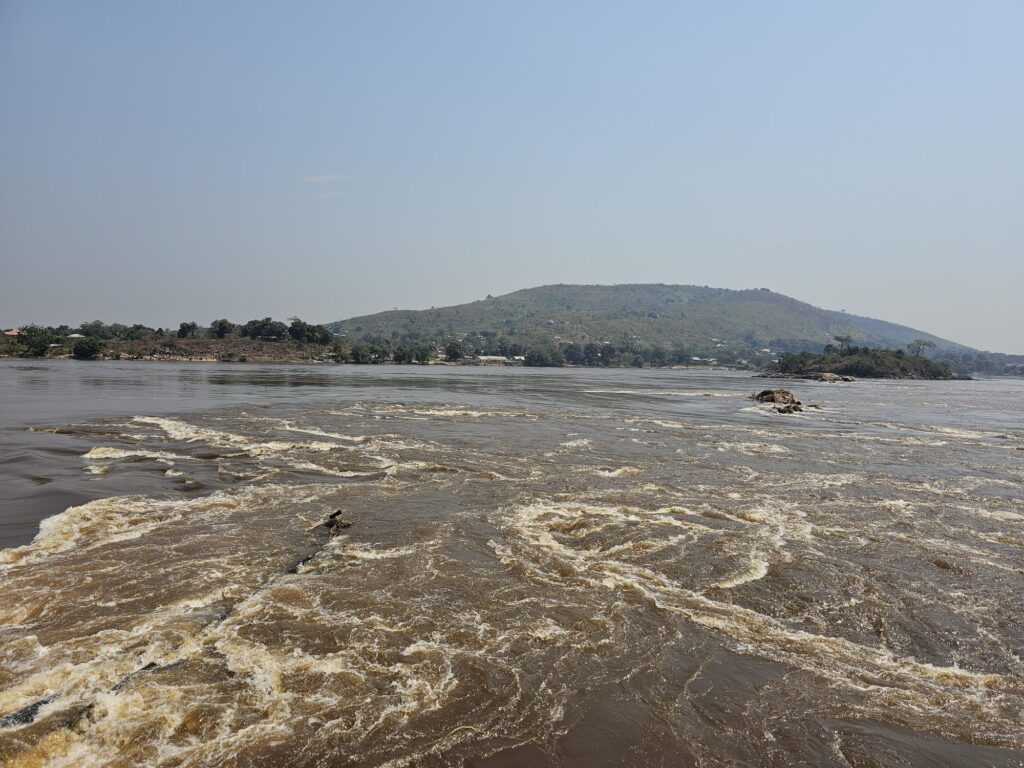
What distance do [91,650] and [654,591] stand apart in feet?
24.7

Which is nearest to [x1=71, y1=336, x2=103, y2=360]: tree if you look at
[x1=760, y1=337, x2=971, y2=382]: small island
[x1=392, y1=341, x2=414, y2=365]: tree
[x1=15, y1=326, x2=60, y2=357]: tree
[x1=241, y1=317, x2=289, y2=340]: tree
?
[x1=15, y1=326, x2=60, y2=357]: tree

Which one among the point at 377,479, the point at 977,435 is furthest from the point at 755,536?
the point at 977,435

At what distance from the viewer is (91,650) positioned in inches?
246

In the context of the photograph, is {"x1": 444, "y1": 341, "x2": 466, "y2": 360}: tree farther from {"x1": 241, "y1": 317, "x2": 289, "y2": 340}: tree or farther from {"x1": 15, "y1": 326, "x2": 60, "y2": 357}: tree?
{"x1": 15, "y1": 326, "x2": 60, "y2": 357}: tree

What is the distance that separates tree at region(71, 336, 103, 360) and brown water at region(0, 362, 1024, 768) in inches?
4493

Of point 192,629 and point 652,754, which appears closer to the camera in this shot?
point 652,754

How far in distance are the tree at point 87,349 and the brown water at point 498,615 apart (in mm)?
114118

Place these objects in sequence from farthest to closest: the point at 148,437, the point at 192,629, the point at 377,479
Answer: the point at 148,437 → the point at 377,479 → the point at 192,629

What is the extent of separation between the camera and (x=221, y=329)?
142 m

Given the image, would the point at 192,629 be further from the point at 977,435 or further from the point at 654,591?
the point at 977,435

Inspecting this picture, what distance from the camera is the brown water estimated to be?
17.0 ft

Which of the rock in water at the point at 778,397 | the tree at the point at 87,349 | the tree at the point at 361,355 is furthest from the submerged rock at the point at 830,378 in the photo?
the tree at the point at 87,349

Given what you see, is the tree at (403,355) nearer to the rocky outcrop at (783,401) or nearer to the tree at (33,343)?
the tree at (33,343)

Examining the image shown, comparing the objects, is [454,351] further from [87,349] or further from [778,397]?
[778,397]
